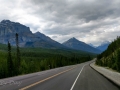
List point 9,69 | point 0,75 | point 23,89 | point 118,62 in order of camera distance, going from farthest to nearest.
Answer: point 9,69
point 0,75
point 118,62
point 23,89

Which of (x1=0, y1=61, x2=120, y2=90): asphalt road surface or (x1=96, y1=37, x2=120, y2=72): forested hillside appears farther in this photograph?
(x1=96, y1=37, x2=120, y2=72): forested hillside

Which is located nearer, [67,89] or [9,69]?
[67,89]

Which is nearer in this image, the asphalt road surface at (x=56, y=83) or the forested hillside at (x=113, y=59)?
the asphalt road surface at (x=56, y=83)

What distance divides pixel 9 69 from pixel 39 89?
1656 inches

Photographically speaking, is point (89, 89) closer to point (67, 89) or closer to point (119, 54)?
point (67, 89)

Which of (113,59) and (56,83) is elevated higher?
(113,59)

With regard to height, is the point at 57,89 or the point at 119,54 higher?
the point at 119,54

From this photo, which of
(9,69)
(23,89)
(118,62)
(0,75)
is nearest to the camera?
(23,89)

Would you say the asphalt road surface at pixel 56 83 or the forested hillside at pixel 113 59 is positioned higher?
the forested hillside at pixel 113 59

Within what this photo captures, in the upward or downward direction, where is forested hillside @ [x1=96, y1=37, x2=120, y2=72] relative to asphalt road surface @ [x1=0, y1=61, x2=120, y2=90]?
upward

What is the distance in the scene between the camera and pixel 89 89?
559 inches

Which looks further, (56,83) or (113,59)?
(113,59)

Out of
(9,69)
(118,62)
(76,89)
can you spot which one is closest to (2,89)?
(76,89)

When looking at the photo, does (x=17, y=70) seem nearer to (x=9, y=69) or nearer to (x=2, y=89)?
(x=9, y=69)
